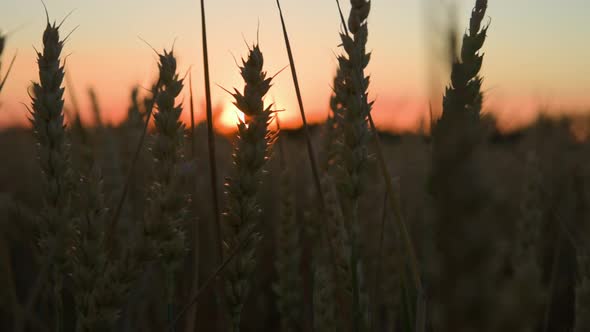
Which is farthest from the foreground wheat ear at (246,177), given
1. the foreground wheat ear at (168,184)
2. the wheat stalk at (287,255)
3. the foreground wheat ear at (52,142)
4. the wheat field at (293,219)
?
the wheat stalk at (287,255)

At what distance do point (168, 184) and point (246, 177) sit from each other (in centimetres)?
25

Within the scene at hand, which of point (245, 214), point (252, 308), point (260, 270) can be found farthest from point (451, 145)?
point (260, 270)

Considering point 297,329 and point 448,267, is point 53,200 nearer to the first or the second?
point 448,267

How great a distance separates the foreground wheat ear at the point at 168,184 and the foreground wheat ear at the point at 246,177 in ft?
0.42

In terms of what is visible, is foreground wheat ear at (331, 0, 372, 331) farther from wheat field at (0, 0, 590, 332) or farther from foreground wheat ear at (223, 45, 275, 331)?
foreground wheat ear at (223, 45, 275, 331)

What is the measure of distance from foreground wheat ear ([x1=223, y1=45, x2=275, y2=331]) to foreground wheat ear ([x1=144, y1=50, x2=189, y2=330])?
13 centimetres

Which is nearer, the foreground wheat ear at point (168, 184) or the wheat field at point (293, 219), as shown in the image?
the wheat field at point (293, 219)

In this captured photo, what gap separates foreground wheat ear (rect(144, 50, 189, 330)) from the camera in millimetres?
1198

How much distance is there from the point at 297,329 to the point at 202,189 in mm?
1754

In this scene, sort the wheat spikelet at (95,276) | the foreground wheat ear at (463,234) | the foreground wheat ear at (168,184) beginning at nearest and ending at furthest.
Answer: the foreground wheat ear at (463,234), the wheat spikelet at (95,276), the foreground wheat ear at (168,184)

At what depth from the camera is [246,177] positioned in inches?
44.6

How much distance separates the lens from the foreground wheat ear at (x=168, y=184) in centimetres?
120

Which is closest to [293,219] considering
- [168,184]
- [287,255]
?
[287,255]

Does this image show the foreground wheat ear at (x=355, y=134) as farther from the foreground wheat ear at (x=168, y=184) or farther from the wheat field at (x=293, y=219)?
the foreground wheat ear at (x=168, y=184)
